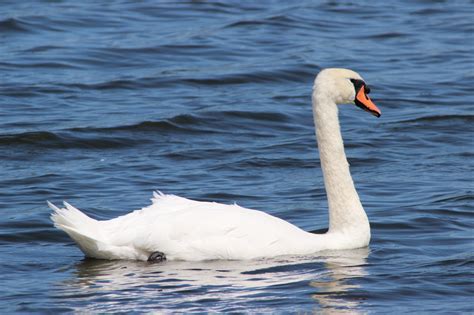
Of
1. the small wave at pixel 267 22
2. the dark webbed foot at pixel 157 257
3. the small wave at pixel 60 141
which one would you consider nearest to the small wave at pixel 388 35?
the small wave at pixel 267 22

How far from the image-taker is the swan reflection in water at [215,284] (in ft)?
26.0

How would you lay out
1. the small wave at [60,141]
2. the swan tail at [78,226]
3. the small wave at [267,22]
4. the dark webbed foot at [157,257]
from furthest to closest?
the small wave at [267,22] → the small wave at [60,141] → the dark webbed foot at [157,257] → the swan tail at [78,226]

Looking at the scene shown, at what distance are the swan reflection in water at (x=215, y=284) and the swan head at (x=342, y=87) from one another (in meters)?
1.19

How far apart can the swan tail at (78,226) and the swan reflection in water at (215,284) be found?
0.19 metres

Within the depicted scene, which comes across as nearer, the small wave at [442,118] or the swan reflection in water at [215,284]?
the swan reflection in water at [215,284]

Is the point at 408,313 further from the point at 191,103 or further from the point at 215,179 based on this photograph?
the point at 191,103

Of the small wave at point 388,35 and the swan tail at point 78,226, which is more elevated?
the swan tail at point 78,226

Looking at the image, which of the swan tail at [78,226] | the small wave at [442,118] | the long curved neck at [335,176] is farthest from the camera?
the small wave at [442,118]

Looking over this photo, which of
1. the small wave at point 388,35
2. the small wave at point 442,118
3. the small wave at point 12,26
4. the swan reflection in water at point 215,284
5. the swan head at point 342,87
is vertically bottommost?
the small wave at point 442,118

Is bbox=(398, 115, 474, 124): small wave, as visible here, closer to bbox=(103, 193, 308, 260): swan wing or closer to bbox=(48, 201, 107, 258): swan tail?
bbox=(103, 193, 308, 260): swan wing

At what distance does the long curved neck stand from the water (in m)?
0.28

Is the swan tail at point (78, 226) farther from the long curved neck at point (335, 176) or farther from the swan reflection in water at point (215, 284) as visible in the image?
the long curved neck at point (335, 176)

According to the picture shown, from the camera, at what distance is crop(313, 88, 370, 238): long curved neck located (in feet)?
31.3

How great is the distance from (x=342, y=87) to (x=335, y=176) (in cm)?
68
